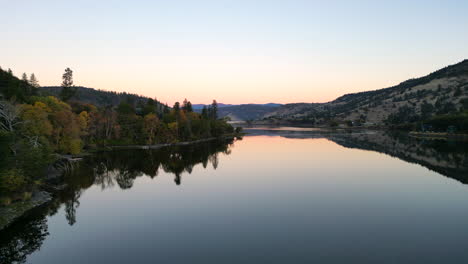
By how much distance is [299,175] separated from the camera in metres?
67.8

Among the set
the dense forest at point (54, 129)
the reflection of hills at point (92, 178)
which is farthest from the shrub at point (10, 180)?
the reflection of hills at point (92, 178)

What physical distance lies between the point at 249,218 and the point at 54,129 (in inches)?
2482

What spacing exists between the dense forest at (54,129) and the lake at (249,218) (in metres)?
6.26

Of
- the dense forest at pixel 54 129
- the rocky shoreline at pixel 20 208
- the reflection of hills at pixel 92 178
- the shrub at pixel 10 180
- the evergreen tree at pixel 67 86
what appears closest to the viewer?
the reflection of hills at pixel 92 178

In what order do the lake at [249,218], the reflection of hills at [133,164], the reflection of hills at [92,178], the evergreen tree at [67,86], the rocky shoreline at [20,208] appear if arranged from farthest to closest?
the evergreen tree at [67,86], the reflection of hills at [133,164], the rocky shoreline at [20,208], the reflection of hills at [92,178], the lake at [249,218]

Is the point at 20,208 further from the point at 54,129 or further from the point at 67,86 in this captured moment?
the point at 67,86

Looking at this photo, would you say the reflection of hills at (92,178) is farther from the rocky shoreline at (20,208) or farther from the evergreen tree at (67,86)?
the evergreen tree at (67,86)

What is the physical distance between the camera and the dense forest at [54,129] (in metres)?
43.5

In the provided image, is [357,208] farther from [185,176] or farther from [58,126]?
[58,126]

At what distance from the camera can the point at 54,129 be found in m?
78.0

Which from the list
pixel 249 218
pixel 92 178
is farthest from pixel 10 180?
pixel 249 218

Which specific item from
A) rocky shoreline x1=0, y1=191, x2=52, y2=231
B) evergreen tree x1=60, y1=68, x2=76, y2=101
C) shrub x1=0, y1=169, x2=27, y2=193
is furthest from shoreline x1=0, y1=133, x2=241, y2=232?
evergreen tree x1=60, y1=68, x2=76, y2=101

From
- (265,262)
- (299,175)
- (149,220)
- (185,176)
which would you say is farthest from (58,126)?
(265,262)

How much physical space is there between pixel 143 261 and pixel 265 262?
10.8 metres
